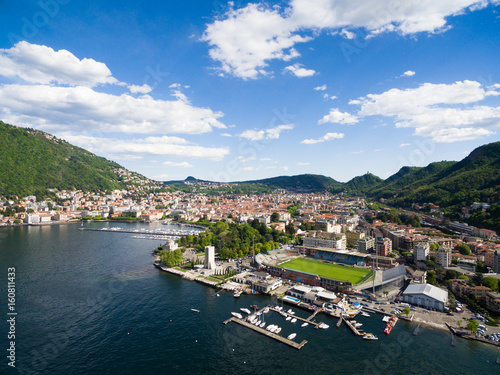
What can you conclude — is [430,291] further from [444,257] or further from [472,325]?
[444,257]

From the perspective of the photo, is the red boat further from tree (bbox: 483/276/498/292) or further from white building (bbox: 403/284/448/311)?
tree (bbox: 483/276/498/292)

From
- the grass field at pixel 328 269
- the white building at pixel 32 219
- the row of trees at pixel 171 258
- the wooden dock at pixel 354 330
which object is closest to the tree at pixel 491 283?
the grass field at pixel 328 269

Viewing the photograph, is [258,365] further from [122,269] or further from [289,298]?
[122,269]

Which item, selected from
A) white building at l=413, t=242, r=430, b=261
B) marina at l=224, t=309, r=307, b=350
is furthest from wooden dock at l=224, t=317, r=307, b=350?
white building at l=413, t=242, r=430, b=261

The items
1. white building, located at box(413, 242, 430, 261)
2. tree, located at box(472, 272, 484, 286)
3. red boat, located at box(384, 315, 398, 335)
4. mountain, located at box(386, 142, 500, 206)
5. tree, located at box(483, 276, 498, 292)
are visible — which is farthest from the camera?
mountain, located at box(386, 142, 500, 206)

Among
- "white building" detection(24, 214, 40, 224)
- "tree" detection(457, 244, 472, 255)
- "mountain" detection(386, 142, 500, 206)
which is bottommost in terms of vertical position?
"tree" detection(457, 244, 472, 255)

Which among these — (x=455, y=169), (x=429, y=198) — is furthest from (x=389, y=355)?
(x=455, y=169)
